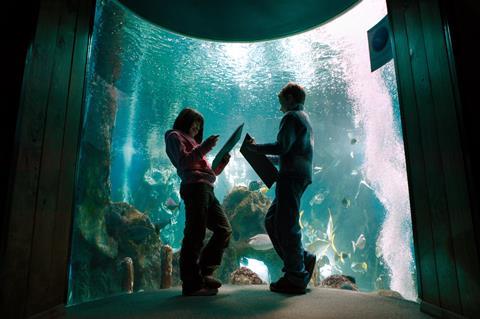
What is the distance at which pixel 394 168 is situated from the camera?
17281 millimetres

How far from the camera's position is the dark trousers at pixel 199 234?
111 inches

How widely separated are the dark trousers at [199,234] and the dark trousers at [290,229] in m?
0.61

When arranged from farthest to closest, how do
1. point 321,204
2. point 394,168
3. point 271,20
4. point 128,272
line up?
point 321,204 < point 394,168 < point 128,272 < point 271,20

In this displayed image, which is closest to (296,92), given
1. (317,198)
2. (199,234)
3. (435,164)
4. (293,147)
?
(293,147)

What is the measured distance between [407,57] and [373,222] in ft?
59.6

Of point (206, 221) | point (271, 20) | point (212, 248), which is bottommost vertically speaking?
point (212, 248)

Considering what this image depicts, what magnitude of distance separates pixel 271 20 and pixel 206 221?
2611 mm

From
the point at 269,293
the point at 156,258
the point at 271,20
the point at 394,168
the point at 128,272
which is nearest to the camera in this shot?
the point at 269,293

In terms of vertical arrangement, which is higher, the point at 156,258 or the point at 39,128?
the point at 39,128

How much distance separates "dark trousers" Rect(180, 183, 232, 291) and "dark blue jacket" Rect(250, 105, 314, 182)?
80 centimetres

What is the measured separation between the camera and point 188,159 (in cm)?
295

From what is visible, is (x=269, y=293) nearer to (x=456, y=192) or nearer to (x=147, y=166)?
(x=456, y=192)

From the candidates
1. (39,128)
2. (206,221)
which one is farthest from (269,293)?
(39,128)

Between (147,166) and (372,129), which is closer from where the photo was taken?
(372,129)
